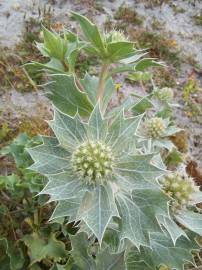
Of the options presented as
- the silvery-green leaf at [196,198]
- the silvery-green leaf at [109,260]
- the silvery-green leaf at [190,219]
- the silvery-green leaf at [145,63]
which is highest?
the silvery-green leaf at [145,63]

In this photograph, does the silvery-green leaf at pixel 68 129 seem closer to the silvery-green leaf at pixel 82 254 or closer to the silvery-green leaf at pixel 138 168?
the silvery-green leaf at pixel 138 168

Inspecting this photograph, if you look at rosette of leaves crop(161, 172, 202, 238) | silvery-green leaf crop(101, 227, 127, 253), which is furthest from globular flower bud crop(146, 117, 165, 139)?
silvery-green leaf crop(101, 227, 127, 253)

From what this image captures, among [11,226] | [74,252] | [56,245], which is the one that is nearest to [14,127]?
Result: [11,226]

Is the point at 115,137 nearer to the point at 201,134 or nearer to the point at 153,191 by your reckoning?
the point at 153,191

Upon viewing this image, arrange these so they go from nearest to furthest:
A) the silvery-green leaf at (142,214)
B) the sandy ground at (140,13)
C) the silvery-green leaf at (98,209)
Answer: the silvery-green leaf at (98,209), the silvery-green leaf at (142,214), the sandy ground at (140,13)

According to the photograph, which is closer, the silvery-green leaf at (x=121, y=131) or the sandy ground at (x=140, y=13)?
the silvery-green leaf at (x=121, y=131)

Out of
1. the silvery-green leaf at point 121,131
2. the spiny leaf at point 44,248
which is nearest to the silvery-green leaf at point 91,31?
the silvery-green leaf at point 121,131
